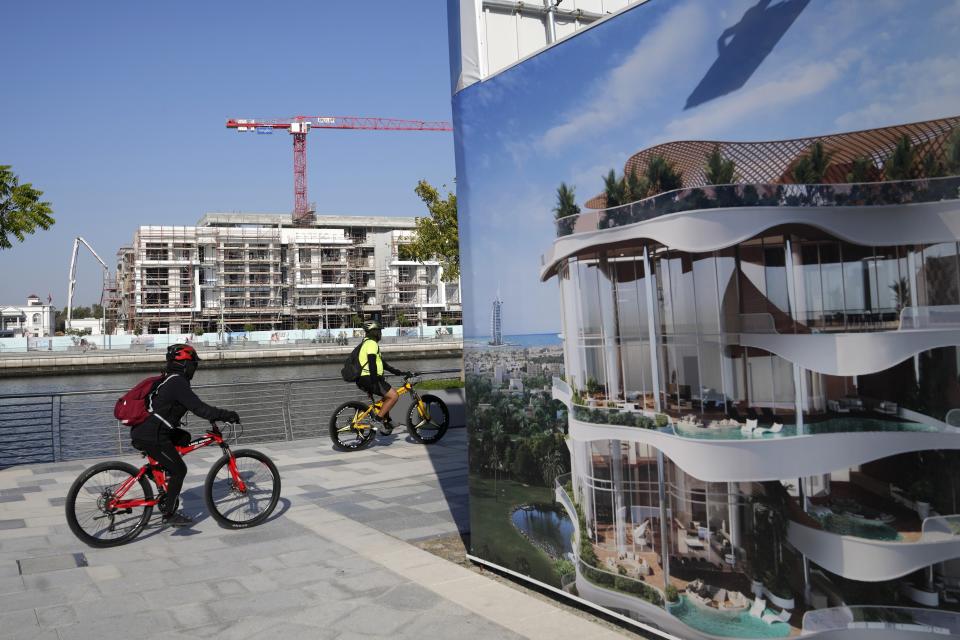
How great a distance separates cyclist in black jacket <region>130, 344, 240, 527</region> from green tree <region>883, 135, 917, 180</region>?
5.58m

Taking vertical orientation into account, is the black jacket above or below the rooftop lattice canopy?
below

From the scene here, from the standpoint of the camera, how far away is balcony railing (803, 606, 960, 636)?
3.13 meters

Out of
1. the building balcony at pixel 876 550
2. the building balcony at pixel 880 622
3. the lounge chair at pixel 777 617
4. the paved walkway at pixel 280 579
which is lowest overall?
the paved walkway at pixel 280 579

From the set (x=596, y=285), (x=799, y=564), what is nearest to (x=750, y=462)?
(x=799, y=564)


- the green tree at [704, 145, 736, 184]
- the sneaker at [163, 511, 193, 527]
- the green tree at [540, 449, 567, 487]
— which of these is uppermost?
the green tree at [704, 145, 736, 184]

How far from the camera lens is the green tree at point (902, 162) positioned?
10.4ft

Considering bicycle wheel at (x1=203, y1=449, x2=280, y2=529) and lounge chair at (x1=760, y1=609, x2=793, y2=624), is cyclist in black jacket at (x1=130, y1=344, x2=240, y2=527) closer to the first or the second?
bicycle wheel at (x1=203, y1=449, x2=280, y2=529)

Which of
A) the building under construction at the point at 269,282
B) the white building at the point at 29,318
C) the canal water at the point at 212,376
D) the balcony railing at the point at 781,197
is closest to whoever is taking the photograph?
the balcony railing at the point at 781,197

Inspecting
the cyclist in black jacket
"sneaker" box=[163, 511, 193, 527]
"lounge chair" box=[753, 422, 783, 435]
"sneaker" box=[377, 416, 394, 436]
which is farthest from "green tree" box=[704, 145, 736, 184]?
"sneaker" box=[377, 416, 394, 436]

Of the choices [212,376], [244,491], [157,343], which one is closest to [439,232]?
[244,491]

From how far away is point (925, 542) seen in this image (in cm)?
317

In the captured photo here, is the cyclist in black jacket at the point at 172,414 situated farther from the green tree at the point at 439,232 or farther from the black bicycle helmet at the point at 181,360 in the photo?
the green tree at the point at 439,232

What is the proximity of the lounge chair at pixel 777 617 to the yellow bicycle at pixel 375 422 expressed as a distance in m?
9.13

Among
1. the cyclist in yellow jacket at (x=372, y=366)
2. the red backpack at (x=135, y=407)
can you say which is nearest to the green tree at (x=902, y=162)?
the red backpack at (x=135, y=407)
